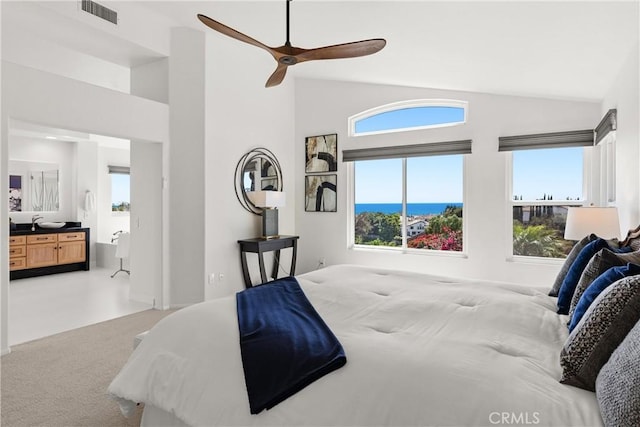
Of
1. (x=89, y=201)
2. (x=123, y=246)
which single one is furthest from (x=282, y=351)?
(x=89, y=201)

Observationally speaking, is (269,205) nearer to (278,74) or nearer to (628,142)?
(278,74)

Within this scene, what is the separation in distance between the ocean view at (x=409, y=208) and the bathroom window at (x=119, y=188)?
5353 millimetres

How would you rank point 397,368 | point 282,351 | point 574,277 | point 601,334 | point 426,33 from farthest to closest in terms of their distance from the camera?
point 426,33
point 574,277
point 282,351
point 397,368
point 601,334

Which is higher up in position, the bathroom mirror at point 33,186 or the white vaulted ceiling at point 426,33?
the white vaulted ceiling at point 426,33

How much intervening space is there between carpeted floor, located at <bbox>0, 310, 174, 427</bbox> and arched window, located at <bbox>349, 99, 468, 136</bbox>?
387 cm

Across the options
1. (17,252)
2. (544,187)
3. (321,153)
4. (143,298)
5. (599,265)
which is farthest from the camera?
(17,252)

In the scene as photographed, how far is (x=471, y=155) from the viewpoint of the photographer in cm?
471

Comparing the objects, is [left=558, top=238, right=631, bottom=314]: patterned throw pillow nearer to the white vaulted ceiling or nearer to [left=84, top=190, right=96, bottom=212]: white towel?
the white vaulted ceiling

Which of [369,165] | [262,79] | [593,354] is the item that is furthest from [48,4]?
[593,354]

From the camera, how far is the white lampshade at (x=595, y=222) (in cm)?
282

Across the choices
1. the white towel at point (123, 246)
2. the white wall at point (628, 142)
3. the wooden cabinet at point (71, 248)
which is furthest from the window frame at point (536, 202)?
the wooden cabinet at point (71, 248)

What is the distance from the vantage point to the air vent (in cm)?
347

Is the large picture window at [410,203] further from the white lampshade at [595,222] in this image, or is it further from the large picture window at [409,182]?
the white lampshade at [595,222]

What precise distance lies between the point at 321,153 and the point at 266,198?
136 centimetres
